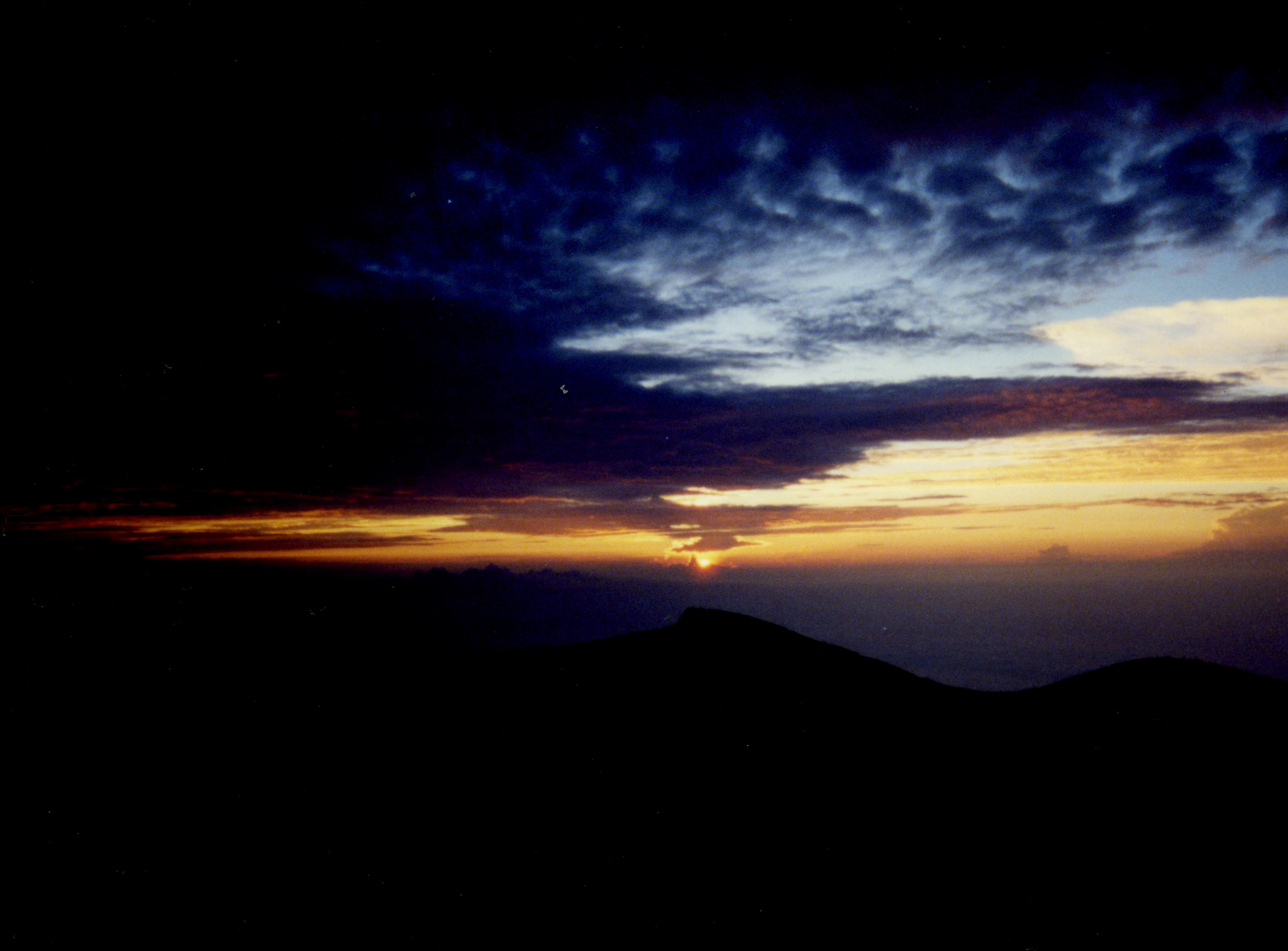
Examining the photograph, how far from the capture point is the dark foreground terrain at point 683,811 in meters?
7.01

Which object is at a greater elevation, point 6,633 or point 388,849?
point 388,849

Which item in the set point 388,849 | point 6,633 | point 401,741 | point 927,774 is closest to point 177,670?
point 401,741

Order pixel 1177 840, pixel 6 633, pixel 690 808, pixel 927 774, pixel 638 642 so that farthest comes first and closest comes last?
1. pixel 6 633
2. pixel 638 642
3. pixel 927 774
4. pixel 690 808
5. pixel 1177 840

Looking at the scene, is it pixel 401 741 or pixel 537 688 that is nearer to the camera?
pixel 401 741

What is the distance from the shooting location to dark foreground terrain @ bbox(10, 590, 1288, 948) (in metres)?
7.01

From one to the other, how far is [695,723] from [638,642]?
4578mm

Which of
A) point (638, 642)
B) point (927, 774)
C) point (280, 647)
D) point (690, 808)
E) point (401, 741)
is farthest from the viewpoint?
point (280, 647)

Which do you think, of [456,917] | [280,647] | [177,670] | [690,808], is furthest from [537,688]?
[280,647]

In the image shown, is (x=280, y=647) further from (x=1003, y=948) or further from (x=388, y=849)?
(x=1003, y=948)

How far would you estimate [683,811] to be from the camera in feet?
29.5

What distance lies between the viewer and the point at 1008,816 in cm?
924

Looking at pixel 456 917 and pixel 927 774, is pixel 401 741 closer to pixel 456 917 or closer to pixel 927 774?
pixel 456 917

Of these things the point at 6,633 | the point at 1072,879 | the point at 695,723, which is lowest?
the point at 6,633

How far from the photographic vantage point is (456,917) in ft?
22.3
